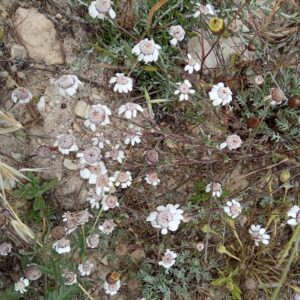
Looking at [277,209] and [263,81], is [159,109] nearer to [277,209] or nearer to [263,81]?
[263,81]

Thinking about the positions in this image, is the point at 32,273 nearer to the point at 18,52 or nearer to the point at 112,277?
the point at 112,277

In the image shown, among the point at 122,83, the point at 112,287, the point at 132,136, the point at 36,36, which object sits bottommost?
the point at 112,287

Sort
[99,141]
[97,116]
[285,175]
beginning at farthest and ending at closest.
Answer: [285,175] < [99,141] < [97,116]

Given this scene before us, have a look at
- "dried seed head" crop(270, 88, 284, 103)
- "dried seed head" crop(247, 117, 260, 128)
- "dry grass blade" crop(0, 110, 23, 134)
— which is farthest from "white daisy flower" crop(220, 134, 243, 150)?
"dry grass blade" crop(0, 110, 23, 134)

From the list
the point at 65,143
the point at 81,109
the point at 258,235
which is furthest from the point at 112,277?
the point at 81,109

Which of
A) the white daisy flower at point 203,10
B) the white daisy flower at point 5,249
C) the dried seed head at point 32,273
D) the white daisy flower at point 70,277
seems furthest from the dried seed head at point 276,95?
the white daisy flower at point 5,249

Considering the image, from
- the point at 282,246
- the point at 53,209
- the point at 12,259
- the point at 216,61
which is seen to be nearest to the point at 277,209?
the point at 282,246

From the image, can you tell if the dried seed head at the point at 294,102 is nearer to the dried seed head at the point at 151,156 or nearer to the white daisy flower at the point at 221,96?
the white daisy flower at the point at 221,96
